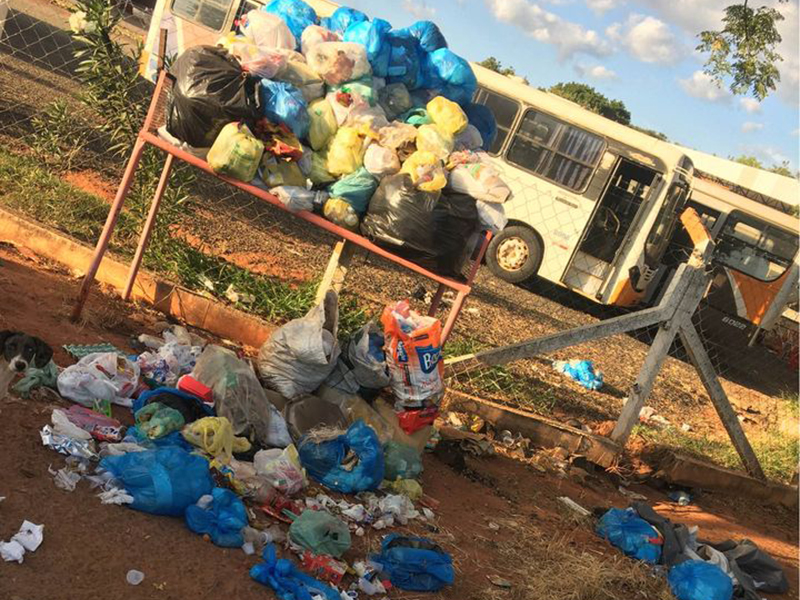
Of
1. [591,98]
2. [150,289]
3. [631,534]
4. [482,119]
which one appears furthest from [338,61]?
[591,98]

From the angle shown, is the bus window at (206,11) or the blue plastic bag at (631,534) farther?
the bus window at (206,11)

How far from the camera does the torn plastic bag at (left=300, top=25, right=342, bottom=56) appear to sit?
4.89m

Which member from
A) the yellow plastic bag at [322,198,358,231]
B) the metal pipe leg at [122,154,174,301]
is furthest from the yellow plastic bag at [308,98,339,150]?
the metal pipe leg at [122,154,174,301]

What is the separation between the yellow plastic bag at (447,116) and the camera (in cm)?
491

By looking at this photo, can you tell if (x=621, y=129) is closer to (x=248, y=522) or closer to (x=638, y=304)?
(x=638, y=304)

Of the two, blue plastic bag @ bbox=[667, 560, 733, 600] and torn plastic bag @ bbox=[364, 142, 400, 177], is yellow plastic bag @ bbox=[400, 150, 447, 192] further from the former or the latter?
blue plastic bag @ bbox=[667, 560, 733, 600]

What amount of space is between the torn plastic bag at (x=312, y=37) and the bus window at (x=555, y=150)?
25.3 ft

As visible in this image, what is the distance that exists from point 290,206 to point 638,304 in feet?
32.0

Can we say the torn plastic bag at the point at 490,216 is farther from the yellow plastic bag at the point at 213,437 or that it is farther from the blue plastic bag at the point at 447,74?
the yellow plastic bag at the point at 213,437

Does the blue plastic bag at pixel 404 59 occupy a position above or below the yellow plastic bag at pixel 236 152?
above

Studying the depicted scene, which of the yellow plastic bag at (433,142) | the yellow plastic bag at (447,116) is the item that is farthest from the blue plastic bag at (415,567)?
Answer: the yellow plastic bag at (447,116)

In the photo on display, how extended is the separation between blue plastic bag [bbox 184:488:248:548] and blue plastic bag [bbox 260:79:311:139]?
87.0 inches

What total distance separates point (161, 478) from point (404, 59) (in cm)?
312

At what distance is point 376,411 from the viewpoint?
474 centimetres
